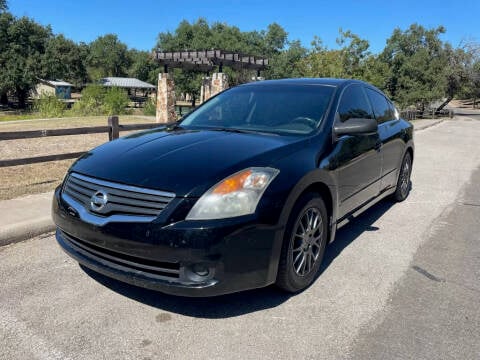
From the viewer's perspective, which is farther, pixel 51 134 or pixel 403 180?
pixel 51 134

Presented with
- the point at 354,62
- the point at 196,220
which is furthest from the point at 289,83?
the point at 354,62

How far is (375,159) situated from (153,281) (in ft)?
9.65

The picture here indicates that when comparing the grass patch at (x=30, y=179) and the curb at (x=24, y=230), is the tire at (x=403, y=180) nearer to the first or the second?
the curb at (x=24, y=230)

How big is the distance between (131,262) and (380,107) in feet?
12.7

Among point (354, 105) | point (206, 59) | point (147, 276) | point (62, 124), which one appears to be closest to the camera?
point (147, 276)

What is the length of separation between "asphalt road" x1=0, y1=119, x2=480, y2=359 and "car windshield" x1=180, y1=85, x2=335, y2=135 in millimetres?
1402

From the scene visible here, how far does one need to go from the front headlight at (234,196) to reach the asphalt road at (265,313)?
2.71ft

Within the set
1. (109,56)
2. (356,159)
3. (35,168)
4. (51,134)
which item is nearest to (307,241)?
(356,159)

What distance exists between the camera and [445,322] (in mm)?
3004

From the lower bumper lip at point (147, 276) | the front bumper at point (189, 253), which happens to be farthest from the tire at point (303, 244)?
the lower bumper lip at point (147, 276)

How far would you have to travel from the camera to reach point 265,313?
120 inches

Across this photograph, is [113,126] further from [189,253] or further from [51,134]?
[189,253]

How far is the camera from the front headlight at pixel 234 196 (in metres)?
2.63

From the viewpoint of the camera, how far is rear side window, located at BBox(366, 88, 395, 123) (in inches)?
199
